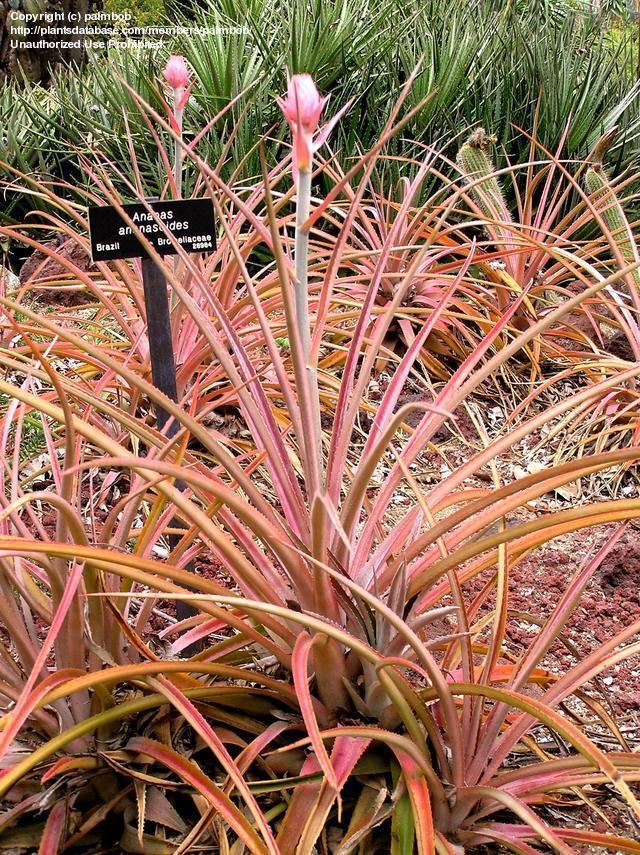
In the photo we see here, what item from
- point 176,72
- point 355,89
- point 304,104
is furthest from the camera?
point 355,89

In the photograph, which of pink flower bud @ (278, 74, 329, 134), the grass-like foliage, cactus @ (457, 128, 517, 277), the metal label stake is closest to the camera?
pink flower bud @ (278, 74, 329, 134)

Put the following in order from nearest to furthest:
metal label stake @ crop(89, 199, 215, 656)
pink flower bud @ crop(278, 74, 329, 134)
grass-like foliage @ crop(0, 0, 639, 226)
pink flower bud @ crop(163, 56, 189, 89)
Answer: pink flower bud @ crop(278, 74, 329, 134) < metal label stake @ crop(89, 199, 215, 656) < pink flower bud @ crop(163, 56, 189, 89) < grass-like foliage @ crop(0, 0, 639, 226)

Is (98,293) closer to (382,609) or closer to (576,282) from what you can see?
(382,609)

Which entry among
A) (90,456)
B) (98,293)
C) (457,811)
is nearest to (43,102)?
(98,293)

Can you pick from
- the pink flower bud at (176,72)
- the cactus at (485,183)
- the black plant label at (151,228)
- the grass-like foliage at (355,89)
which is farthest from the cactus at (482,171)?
the black plant label at (151,228)

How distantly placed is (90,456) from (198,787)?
90 centimetres

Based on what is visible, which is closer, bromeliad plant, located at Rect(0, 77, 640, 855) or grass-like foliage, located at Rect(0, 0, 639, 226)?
bromeliad plant, located at Rect(0, 77, 640, 855)

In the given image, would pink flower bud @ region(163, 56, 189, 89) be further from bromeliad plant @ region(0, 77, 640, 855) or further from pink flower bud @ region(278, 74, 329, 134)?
pink flower bud @ region(278, 74, 329, 134)

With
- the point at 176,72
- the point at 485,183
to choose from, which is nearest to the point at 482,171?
the point at 485,183

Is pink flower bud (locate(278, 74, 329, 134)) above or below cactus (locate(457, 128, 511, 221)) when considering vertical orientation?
below

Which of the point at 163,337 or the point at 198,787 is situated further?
the point at 163,337

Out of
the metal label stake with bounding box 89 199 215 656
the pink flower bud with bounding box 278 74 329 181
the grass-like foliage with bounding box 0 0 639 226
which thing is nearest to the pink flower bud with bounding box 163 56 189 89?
the metal label stake with bounding box 89 199 215 656

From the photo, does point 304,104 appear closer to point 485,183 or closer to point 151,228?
point 151,228

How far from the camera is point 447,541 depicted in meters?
1.06
